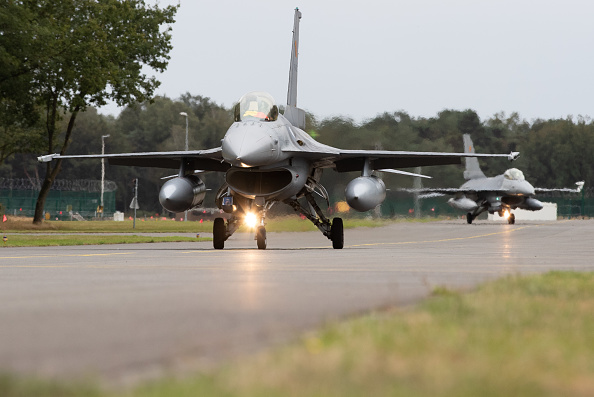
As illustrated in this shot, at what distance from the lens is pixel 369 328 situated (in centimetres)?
548

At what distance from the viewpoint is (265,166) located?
856 inches

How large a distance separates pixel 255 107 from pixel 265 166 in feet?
4.63

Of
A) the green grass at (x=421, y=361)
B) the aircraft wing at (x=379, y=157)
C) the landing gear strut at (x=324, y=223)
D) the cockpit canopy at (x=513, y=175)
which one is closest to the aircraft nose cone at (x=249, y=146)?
the aircraft wing at (x=379, y=157)

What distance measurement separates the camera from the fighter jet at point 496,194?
61531 millimetres

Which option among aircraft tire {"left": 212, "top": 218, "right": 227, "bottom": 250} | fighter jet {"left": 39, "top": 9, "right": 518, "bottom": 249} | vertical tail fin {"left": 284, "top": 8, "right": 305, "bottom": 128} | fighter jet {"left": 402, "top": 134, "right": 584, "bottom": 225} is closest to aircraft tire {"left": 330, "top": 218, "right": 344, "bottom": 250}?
fighter jet {"left": 39, "top": 9, "right": 518, "bottom": 249}

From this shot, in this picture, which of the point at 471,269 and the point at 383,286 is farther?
the point at 471,269

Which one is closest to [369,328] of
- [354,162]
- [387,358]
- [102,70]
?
[387,358]

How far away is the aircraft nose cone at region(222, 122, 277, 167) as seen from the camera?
795 inches

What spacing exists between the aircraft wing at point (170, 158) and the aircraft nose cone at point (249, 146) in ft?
7.88

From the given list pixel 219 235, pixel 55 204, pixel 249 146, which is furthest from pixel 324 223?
pixel 55 204

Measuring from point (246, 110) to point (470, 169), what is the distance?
169 ft

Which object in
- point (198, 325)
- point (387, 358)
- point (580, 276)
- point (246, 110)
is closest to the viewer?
point (387, 358)

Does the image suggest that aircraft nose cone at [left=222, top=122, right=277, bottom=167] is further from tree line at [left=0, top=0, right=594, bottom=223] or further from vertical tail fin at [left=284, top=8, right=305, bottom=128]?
tree line at [left=0, top=0, right=594, bottom=223]

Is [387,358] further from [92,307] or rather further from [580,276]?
[580,276]
